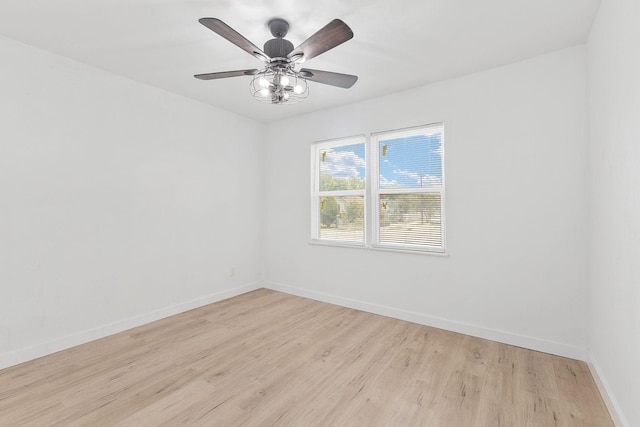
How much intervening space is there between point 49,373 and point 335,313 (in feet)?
8.51

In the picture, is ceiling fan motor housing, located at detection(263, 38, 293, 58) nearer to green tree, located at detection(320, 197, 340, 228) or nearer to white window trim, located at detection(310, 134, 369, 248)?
white window trim, located at detection(310, 134, 369, 248)

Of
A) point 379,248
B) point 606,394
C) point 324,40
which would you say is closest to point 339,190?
point 379,248

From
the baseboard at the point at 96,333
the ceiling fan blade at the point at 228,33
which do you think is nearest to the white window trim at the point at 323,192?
the baseboard at the point at 96,333

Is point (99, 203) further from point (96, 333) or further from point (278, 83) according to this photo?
point (278, 83)

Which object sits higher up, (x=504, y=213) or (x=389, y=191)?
(x=389, y=191)

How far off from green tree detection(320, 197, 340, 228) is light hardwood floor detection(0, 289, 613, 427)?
4.85ft

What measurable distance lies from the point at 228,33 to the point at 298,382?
91.2 inches

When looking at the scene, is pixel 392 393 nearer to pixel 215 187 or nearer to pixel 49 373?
pixel 49 373

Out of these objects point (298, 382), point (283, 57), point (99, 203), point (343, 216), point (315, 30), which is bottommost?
point (298, 382)

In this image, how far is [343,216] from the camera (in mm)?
3998

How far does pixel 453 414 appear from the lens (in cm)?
181

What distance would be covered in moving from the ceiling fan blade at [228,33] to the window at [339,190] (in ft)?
6.87

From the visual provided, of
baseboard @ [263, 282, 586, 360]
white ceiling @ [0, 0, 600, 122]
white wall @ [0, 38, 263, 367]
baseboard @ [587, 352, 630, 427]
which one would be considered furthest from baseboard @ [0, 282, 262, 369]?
baseboard @ [587, 352, 630, 427]

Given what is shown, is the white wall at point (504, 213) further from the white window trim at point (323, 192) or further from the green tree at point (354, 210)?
the green tree at point (354, 210)
